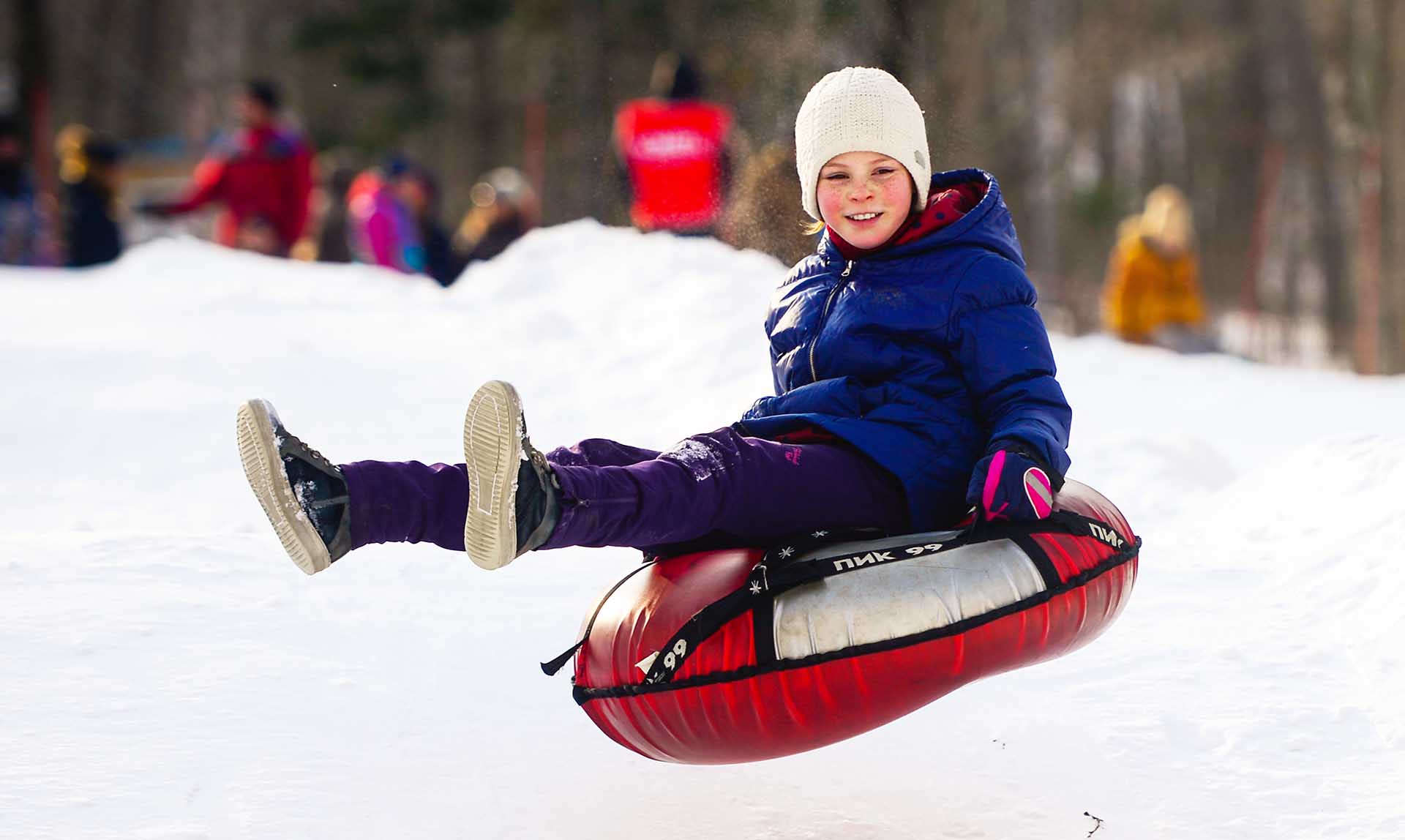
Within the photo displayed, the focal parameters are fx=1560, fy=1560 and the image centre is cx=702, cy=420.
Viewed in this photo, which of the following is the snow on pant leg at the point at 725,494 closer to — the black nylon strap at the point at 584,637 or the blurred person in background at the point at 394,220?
the black nylon strap at the point at 584,637

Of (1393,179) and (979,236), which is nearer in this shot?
(979,236)

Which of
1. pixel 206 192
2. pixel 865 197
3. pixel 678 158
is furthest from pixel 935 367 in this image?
pixel 206 192

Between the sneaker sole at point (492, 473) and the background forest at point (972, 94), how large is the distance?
3.57 m

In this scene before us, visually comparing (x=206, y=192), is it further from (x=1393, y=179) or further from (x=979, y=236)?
(x=979, y=236)

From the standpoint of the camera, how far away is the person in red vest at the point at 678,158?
8.75 metres

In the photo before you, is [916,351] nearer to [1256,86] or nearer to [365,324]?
[365,324]

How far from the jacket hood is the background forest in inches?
106

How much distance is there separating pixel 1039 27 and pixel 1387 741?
1791 centimetres

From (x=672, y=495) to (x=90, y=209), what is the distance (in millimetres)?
8919

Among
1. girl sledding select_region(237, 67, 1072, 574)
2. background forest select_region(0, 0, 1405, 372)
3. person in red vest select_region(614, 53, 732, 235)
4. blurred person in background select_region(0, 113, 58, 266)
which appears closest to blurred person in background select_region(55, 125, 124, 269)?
blurred person in background select_region(0, 113, 58, 266)

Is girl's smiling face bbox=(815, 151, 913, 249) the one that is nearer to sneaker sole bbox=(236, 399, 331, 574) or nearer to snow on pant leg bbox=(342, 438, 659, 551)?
snow on pant leg bbox=(342, 438, 659, 551)

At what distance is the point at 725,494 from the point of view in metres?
2.70

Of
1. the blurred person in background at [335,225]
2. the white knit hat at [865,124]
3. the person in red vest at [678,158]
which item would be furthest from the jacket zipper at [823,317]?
the blurred person in background at [335,225]

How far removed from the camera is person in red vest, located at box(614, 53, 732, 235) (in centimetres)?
875
